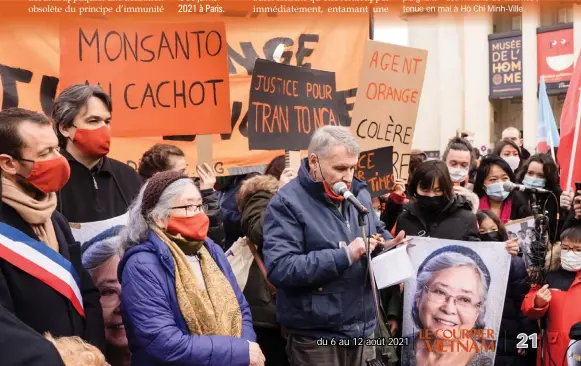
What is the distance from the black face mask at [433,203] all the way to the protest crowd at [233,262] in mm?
11

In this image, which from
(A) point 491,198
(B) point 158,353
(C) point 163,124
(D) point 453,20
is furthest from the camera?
(D) point 453,20

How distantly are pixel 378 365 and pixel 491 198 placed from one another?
8.67ft

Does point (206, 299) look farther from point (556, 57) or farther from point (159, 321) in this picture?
point (556, 57)

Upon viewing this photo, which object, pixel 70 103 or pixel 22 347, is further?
pixel 70 103

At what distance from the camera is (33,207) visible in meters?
3.09

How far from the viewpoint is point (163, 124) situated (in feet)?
17.0

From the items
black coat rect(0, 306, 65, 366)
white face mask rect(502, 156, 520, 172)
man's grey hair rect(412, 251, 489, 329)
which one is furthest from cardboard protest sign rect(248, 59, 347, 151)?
white face mask rect(502, 156, 520, 172)

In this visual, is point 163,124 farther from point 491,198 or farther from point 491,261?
point 491,198

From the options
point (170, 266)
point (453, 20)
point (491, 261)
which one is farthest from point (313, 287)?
point (453, 20)

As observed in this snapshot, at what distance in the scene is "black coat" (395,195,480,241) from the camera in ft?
15.9

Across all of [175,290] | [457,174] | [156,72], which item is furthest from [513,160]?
[175,290]

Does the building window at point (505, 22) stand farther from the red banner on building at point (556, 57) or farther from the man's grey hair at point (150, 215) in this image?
the man's grey hair at point (150, 215)

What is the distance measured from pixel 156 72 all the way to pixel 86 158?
1.47 m

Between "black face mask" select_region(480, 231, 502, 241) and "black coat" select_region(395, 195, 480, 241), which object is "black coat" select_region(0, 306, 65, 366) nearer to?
"black coat" select_region(395, 195, 480, 241)
